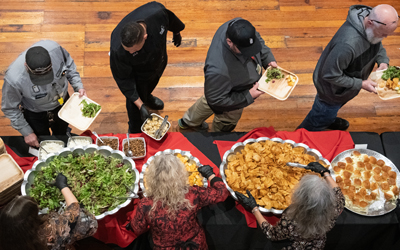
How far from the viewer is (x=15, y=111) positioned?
2896mm

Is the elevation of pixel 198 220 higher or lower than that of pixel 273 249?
higher

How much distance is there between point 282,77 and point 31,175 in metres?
2.60

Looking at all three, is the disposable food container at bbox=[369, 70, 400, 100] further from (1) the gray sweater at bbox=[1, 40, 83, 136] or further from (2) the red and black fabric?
(1) the gray sweater at bbox=[1, 40, 83, 136]

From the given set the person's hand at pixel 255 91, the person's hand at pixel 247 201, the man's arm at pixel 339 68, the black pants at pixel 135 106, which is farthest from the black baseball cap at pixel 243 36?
the person's hand at pixel 247 201

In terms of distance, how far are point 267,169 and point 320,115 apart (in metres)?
1.30

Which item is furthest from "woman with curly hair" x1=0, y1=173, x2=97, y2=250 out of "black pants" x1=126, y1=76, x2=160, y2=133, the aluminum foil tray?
"black pants" x1=126, y1=76, x2=160, y2=133

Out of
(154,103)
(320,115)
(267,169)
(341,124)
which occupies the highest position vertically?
(267,169)

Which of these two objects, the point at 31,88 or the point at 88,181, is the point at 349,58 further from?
the point at 31,88

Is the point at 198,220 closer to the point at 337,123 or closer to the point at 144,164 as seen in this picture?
the point at 144,164

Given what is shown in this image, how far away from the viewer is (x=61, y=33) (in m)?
5.01

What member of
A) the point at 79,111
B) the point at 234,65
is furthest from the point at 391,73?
the point at 79,111

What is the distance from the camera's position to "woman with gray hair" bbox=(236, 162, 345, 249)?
7.24 ft

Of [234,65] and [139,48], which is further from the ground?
[139,48]

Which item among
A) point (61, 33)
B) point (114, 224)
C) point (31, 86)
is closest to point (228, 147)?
point (114, 224)
